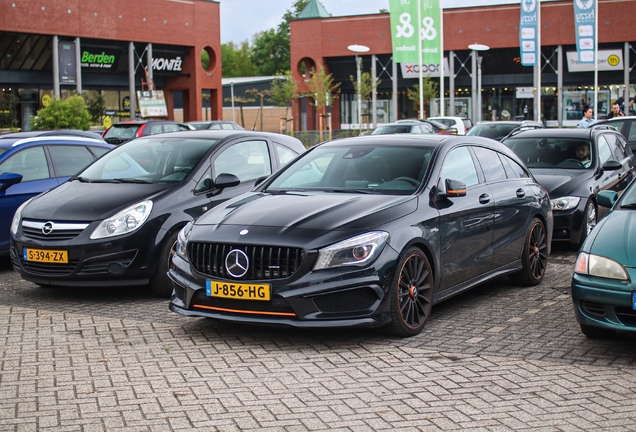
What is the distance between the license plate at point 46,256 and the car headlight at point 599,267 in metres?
4.70

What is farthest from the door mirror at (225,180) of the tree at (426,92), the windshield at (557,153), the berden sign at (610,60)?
the berden sign at (610,60)

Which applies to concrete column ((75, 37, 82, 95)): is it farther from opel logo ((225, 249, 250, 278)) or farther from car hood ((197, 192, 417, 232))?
opel logo ((225, 249, 250, 278))

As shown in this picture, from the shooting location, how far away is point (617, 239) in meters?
6.32

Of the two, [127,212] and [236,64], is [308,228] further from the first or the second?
[236,64]

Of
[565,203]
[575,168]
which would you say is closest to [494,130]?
[575,168]

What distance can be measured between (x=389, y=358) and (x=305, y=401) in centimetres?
116

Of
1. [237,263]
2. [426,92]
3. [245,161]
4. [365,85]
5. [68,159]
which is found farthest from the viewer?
[426,92]

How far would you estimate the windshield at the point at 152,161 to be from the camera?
9.16m

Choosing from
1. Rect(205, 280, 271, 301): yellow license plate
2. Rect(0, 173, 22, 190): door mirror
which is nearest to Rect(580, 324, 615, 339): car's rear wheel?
Rect(205, 280, 271, 301): yellow license plate

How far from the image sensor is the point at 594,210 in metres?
12.1

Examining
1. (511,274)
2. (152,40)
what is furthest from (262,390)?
(152,40)

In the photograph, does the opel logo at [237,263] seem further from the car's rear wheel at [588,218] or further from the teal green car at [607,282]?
the car's rear wheel at [588,218]

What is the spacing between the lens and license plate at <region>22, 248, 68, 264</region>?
8250mm

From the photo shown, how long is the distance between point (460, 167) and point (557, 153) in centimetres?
525
